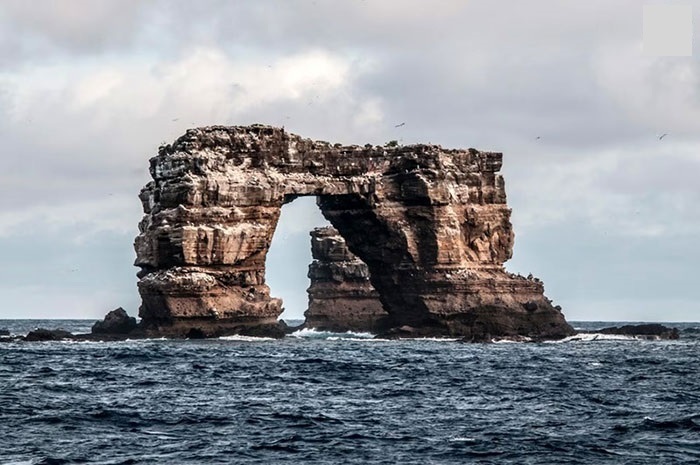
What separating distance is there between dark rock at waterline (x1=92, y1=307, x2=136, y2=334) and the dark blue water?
2577 centimetres

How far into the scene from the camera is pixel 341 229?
373 ft

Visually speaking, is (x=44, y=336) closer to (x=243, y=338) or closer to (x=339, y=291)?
Answer: (x=243, y=338)

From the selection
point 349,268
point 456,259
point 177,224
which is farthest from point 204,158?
point 349,268

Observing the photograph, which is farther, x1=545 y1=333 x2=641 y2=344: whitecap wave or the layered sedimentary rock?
the layered sedimentary rock

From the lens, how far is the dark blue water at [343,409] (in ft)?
119

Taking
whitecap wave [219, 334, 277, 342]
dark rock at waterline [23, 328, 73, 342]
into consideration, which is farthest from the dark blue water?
dark rock at waterline [23, 328, 73, 342]

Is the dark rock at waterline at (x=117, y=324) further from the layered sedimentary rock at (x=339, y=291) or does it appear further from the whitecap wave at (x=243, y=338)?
the layered sedimentary rock at (x=339, y=291)

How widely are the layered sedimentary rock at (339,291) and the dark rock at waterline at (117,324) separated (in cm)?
3673

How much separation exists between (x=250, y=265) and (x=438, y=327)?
16069 mm

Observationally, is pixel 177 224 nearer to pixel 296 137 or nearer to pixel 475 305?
pixel 296 137

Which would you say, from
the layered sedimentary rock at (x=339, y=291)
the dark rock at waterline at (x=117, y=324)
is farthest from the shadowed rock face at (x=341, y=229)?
the layered sedimentary rock at (x=339, y=291)

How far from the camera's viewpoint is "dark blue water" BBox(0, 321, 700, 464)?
3625 centimetres

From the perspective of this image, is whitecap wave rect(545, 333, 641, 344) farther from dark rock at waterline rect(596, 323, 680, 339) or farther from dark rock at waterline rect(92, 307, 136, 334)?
dark rock at waterline rect(92, 307, 136, 334)

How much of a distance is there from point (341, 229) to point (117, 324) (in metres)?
20.4
